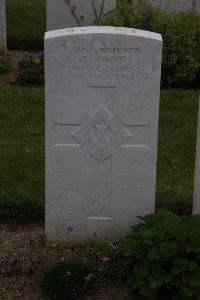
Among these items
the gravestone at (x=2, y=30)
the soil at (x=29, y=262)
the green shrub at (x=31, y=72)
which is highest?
the gravestone at (x=2, y=30)

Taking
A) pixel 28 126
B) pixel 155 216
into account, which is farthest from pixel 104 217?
pixel 28 126

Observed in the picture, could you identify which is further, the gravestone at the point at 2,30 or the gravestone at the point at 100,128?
the gravestone at the point at 2,30

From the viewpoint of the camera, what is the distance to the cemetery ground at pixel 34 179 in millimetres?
4105

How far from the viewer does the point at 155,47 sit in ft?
13.2

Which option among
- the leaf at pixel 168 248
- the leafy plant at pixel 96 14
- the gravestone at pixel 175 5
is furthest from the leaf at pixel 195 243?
the gravestone at pixel 175 5

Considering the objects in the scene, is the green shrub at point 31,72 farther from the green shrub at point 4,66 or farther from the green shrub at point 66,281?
the green shrub at point 66,281

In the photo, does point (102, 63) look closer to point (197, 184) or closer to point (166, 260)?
point (197, 184)

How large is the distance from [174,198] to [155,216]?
0.95 m

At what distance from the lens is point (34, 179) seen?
5309 millimetres

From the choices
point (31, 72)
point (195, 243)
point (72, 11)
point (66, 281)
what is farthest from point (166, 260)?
point (72, 11)

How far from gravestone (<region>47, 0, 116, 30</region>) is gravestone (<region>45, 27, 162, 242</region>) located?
5.54 metres

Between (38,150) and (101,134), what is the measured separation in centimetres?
192

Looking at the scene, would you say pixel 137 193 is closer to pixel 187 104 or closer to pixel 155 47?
pixel 155 47

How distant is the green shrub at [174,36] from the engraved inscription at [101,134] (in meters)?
4.38
